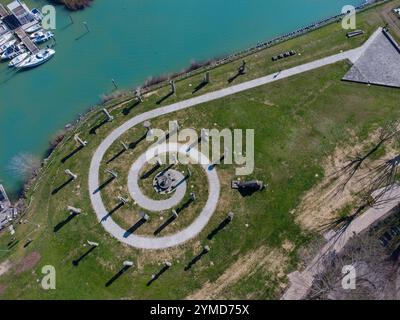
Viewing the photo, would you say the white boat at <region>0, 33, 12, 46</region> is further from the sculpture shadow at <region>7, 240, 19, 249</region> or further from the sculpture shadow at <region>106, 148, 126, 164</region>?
the sculpture shadow at <region>7, 240, 19, 249</region>

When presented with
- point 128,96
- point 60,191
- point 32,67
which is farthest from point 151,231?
point 32,67

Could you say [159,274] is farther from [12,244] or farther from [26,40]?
[26,40]

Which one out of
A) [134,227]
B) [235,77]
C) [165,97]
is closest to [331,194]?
[235,77]

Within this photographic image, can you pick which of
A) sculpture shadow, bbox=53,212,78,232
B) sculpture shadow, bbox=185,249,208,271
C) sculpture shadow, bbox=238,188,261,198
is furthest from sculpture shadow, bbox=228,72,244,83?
sculpture shadow, bbox=53,212,78,232

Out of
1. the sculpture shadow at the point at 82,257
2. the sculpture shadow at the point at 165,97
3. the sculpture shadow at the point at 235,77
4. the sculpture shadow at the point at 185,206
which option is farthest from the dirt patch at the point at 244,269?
the sculpture shadow at the point at 165,97

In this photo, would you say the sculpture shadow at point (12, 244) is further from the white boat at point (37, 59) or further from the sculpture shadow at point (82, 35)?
the sculpture shadow at point (82, 35)
